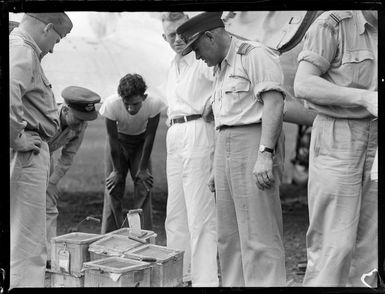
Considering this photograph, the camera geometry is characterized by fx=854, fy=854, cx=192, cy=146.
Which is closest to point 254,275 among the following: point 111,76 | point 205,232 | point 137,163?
point 205,232

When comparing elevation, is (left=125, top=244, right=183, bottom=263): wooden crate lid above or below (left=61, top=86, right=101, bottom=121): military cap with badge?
below

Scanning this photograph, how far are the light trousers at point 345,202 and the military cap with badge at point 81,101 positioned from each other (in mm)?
1278

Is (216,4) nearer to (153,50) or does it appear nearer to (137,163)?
(153,50)

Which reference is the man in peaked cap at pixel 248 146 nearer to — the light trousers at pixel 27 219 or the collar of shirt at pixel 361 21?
the collar of shirt at pixel 361 21

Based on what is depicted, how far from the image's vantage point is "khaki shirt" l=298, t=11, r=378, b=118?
445 cm

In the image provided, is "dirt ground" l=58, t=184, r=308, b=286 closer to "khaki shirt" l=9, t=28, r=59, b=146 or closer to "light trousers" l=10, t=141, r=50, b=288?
"light trousers" l=10, t=141, r=50, b=288

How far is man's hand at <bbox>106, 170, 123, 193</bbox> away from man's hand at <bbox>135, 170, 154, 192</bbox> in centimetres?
10

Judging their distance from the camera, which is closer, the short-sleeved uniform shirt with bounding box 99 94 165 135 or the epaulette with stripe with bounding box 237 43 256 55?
the epaulette with stripe with bounding box 237 43 256 55

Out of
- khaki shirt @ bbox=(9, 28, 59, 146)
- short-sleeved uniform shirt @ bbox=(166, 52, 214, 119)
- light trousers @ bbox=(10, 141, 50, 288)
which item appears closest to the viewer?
khaki shirt @ bbox=(9, 28, 59, 146)

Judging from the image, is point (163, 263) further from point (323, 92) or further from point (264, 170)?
point (323, 92)

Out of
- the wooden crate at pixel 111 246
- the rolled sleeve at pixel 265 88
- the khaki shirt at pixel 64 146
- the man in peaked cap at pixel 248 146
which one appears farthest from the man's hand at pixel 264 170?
the khaki shirt at pixel 64 146

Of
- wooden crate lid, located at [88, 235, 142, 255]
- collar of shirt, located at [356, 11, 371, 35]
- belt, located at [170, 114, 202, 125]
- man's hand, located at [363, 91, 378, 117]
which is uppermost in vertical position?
collar of shirt, located at [356, 11, 371, 35]

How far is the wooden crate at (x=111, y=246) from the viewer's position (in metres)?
4.69

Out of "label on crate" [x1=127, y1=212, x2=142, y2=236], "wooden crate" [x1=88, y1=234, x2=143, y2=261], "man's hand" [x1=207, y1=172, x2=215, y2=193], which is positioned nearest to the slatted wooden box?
"wooden crate" [x1=88, y1=234, x2=143, y2=261]
